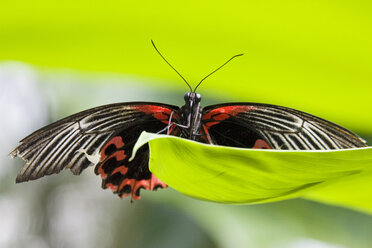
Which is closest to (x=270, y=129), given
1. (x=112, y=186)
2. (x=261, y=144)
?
(x=261, y=144)

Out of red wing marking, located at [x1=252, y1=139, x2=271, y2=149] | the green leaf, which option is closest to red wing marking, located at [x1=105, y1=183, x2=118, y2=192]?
red wing marking, located at [x1=252, y1=139, x2=271, y2=149]

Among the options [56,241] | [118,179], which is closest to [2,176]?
[56,241]

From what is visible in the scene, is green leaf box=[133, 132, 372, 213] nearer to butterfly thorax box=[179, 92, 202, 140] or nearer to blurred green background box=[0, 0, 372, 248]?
blurred green background box=[0, 0, 372, 248]

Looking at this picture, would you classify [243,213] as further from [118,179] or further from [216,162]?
[216,162]

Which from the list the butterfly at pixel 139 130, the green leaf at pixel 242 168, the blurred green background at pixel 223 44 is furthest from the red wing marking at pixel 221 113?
the green leaf at pixel 242 168

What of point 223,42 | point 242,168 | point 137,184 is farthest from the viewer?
point 137,184

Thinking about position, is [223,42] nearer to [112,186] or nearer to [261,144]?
[261,144]
